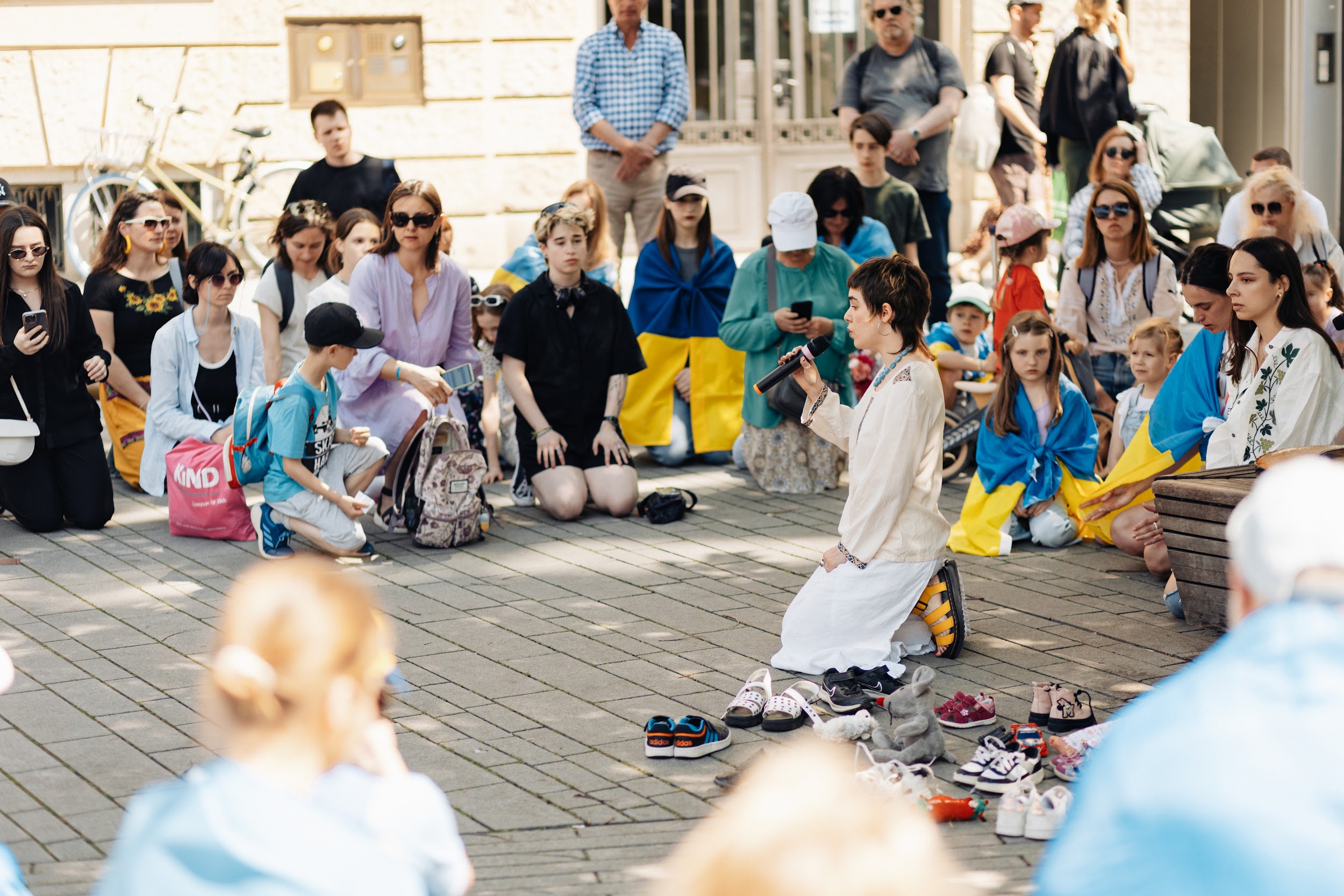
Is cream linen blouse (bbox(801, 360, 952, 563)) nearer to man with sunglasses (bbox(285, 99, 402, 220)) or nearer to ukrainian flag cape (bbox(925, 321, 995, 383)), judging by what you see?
ukrainian flag cape (bbox(925, 321, 995, 383))

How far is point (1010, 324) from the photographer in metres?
7.62

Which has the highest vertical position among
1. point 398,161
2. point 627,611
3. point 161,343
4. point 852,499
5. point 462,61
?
point 462,61

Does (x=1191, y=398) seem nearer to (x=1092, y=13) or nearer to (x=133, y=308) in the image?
(x=1092, y=13)

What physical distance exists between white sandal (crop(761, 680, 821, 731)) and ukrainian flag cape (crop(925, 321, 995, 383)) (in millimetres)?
4122

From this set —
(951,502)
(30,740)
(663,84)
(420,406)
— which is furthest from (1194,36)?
(30,740)

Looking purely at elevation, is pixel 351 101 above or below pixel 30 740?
above

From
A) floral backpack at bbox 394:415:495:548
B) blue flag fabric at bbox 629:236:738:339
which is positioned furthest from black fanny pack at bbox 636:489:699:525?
blue flag fabric at bbox 629:236:738:339

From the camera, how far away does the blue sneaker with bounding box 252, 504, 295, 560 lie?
7355 mm

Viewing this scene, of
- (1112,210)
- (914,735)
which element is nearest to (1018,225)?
(1112,210)

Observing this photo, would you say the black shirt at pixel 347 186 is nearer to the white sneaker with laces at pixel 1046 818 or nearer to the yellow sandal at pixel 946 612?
the yellow sandal at pixel 946 612

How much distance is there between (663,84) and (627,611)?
542cm

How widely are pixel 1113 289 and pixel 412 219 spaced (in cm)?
378

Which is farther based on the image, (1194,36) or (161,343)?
(1194,36)

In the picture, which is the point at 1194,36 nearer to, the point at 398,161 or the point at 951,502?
the point at 398,161
